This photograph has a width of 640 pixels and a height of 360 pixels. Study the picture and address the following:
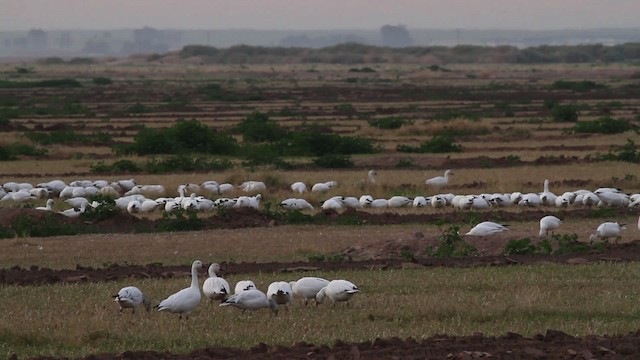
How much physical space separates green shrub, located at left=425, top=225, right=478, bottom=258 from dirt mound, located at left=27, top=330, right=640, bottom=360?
7.14 meters

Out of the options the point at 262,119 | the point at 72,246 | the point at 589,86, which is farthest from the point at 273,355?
the point at 589,86

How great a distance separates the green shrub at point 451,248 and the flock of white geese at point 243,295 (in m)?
4.61

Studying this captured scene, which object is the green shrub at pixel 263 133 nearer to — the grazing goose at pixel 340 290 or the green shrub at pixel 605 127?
the green shrub at pixel 605 127

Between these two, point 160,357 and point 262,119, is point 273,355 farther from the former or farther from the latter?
point 262,119

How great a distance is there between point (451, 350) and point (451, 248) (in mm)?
8055

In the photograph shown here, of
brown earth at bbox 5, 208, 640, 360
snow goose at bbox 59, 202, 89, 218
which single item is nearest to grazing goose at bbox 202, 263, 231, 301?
brown earth at bbox 5, 208, 640, 360

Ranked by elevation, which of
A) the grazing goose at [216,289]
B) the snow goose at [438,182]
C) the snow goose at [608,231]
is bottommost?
the snow goose at [438,182]

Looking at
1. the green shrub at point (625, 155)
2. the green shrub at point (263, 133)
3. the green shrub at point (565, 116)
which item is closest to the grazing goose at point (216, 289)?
the green shrub at point (625, 155)

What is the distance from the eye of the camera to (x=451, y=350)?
992cm

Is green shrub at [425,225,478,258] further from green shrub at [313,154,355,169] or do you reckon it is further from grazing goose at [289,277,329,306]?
green shrub at [313,154,355,169]

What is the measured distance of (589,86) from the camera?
90.0m

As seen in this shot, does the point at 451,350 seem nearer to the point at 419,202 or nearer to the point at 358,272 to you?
the point at 358,272

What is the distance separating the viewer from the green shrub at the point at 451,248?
17844 millimetres

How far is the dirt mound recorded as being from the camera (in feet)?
31.4
